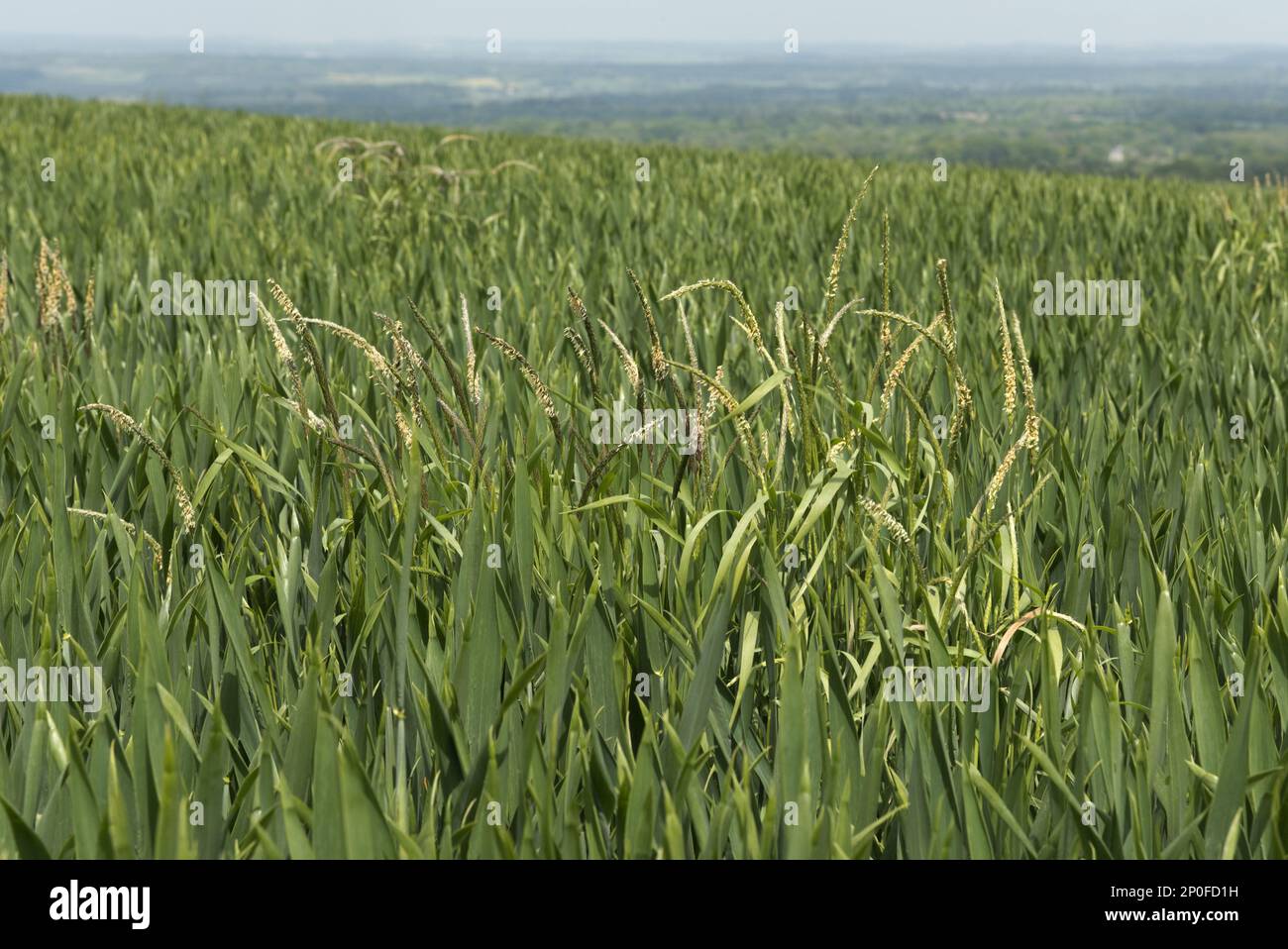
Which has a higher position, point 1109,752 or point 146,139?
point 146,139

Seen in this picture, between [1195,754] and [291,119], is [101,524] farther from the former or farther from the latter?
[291,119]

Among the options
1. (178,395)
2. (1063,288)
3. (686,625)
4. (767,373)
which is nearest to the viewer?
(686,625)

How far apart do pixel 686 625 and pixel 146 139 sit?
9810mm

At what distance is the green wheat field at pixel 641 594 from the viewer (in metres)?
1.07

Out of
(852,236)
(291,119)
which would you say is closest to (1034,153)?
(291,119)

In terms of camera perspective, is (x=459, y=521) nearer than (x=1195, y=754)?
No

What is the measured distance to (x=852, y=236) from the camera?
5270mm

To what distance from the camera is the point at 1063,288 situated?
13.1 ft

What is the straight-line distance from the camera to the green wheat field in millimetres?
1067

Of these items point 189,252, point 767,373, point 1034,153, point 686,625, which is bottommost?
point 686,625

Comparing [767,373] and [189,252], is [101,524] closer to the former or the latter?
[767,373]

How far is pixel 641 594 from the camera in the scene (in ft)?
4.85
